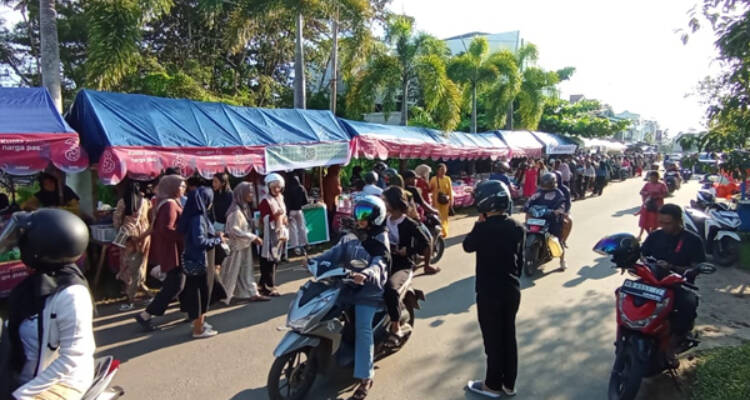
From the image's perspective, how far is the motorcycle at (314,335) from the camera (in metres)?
3.42

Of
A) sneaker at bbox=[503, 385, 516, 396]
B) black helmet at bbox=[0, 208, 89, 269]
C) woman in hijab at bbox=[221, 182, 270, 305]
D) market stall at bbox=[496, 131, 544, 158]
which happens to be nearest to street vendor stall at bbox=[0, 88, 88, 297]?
woman in hijab at bbox=[221, 182, 270, 305]

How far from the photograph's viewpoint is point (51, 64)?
27.4 feet

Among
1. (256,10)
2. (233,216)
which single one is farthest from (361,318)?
(256,10)

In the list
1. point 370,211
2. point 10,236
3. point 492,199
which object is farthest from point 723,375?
point 10,236

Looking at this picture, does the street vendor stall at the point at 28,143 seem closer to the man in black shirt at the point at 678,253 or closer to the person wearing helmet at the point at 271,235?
the person wearing helmet at the point at 271,235

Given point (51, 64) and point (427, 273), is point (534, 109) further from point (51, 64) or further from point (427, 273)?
point (51, 64)

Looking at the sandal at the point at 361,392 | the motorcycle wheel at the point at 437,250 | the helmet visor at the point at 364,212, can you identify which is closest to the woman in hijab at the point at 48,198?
the helmet visor at the point at 364,212

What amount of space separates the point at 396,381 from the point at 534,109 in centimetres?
2255

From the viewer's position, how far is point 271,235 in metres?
6.47

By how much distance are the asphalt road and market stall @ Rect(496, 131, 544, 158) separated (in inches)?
498

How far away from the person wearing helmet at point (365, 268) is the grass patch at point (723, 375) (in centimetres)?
253

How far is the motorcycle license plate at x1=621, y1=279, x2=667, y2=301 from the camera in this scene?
140 inches

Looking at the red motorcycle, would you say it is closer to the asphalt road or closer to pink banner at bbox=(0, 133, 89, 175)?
the asphalt road

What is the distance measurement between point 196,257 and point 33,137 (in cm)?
303
